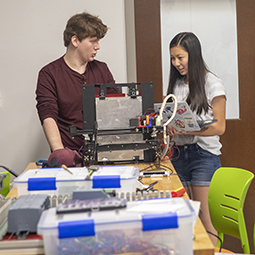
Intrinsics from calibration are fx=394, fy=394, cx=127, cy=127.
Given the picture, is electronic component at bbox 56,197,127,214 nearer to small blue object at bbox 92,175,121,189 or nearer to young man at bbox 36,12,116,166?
small blue object at bbox 92,175,121,189

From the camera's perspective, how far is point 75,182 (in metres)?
1.39

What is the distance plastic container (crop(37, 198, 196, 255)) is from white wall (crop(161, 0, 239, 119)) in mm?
2498

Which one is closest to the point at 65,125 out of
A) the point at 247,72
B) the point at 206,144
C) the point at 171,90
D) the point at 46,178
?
the point at 171,90

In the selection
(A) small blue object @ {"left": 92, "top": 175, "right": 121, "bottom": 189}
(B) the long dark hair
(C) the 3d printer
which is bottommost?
(A) small blue object @ {"left": 92, "top": 175, "right": 121, "bottom": 189}

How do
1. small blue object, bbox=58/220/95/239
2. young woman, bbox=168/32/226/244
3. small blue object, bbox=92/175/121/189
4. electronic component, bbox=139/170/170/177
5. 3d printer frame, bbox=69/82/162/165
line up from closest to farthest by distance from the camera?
small blue object, bbox=58/220/95/239 < small blue object, bbox=92/175/121/189 < electronic component, bbox=139/170/170/177 < 3d printer frame, bbox=69/82/162/165 < young woman, bbox=168/32/226/244

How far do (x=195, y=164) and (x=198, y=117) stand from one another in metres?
0.31

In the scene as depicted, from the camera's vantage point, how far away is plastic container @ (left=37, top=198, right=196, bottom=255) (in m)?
0.95

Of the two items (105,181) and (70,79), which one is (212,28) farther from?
(105,181)

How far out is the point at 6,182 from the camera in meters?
2.27

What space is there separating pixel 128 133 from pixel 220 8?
179 cm

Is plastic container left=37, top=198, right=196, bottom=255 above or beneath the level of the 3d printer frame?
beneath

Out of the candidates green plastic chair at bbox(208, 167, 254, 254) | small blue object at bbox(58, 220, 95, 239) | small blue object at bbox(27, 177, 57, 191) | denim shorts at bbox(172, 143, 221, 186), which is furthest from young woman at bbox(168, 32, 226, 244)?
small blue object at bbox(58, 220, 95, 239)

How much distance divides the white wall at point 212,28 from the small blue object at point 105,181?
220cm

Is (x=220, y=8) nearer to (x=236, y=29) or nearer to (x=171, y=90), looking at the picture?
(x=236, y=29)
